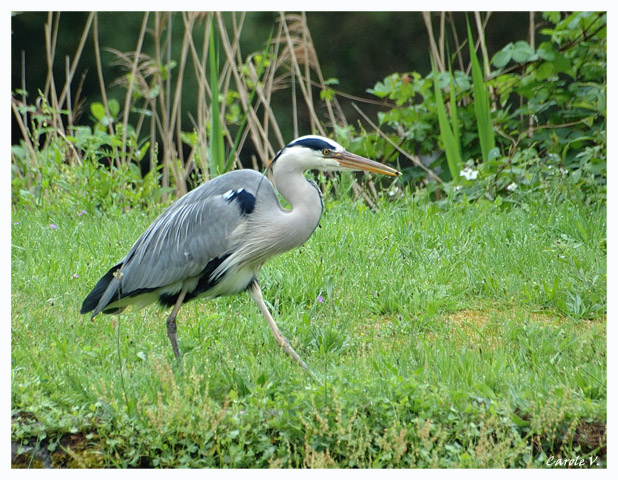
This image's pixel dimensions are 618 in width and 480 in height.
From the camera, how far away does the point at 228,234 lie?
4141 millimetres

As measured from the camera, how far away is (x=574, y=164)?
261 inches

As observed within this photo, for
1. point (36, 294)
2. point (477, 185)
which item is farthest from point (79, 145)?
point (477, 185)

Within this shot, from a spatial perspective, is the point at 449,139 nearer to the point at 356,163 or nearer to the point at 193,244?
the point at 356,163

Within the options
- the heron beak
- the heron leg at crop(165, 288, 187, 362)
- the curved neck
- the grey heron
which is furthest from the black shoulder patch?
the heron leg at crop(165, 288, 187, 362)

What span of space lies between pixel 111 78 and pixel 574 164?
10.7 metres

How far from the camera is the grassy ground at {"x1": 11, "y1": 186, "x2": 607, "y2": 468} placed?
10.9 ft

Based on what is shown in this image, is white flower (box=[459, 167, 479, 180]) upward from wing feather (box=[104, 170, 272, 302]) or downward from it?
downward

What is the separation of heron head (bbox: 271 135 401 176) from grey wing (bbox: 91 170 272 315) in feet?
0.61

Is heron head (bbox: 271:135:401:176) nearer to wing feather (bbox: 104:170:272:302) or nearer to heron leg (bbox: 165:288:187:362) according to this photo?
wing feather (bbox: 104:170:272:302)

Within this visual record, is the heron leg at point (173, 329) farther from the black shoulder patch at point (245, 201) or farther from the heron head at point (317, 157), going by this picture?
the heron head at point (317, 157)

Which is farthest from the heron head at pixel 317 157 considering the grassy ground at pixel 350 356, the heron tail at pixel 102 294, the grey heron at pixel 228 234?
the heron tail at pixel 102 294

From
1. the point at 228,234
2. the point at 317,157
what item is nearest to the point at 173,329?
the point at 228,234

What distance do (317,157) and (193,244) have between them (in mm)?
823

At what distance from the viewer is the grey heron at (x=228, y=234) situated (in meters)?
4.14
